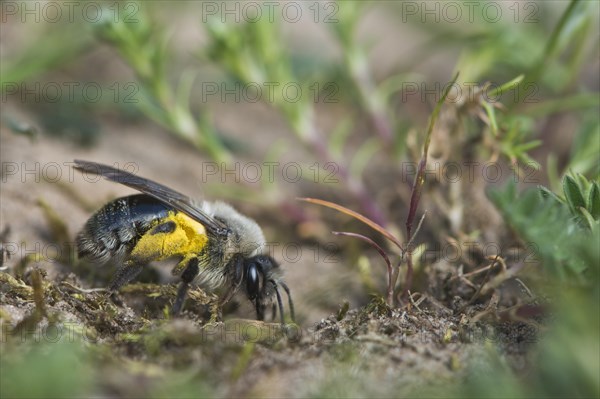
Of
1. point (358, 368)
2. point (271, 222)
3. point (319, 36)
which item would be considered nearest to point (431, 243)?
point (271, 222)

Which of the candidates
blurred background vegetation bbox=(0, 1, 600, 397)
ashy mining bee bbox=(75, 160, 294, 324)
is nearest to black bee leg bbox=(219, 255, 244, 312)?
ashy mining bee bbox=(75, 160, 294, 324)

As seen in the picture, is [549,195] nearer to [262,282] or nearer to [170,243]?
[262,282]

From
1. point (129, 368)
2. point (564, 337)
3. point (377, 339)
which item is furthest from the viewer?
point (377, 339)

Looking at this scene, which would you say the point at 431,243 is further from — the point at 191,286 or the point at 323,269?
the point at 191,286

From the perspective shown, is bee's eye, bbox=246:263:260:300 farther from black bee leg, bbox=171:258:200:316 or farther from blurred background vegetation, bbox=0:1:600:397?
blurred background vegetation, bbox=0:1:600:397

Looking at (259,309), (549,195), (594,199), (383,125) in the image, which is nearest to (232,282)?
(259,309)

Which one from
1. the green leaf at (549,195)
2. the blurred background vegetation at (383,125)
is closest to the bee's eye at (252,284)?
the blurred background vegetation at (383,125)

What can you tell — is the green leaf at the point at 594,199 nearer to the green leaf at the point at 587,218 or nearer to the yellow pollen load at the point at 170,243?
the green leaf at the point at 587,218
